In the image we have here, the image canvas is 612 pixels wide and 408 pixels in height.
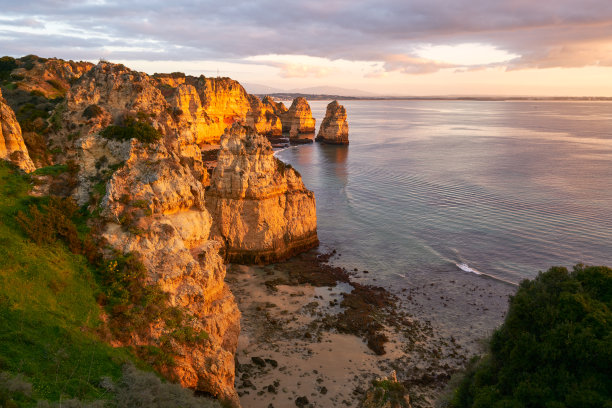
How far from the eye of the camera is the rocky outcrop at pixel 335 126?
110m

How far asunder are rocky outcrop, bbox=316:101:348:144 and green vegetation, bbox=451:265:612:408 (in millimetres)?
99361

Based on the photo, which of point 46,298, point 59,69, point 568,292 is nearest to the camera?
point 568,292

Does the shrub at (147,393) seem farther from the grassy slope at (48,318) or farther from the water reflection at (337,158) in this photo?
the water reflection at (337,158)

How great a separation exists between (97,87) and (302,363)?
68.5 feet

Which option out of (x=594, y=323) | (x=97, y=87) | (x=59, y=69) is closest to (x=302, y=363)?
(x=594, y=323)

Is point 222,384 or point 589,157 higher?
point 589,157

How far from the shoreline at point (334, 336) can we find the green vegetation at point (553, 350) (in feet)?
28.8

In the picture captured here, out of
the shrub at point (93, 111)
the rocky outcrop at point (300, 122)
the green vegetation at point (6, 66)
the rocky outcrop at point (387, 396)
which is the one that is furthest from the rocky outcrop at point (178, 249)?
the rocky outcrop at point (300, 122)

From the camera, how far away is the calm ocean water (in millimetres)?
35906

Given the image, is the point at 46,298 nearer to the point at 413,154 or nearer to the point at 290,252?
the point at 290,252

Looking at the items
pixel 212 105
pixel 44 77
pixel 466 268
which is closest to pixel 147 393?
pixel 466 268

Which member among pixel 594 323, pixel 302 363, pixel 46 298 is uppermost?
pixel 594 323

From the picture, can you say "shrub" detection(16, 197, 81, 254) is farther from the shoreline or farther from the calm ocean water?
the calm ocean water

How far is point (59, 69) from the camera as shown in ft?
176
